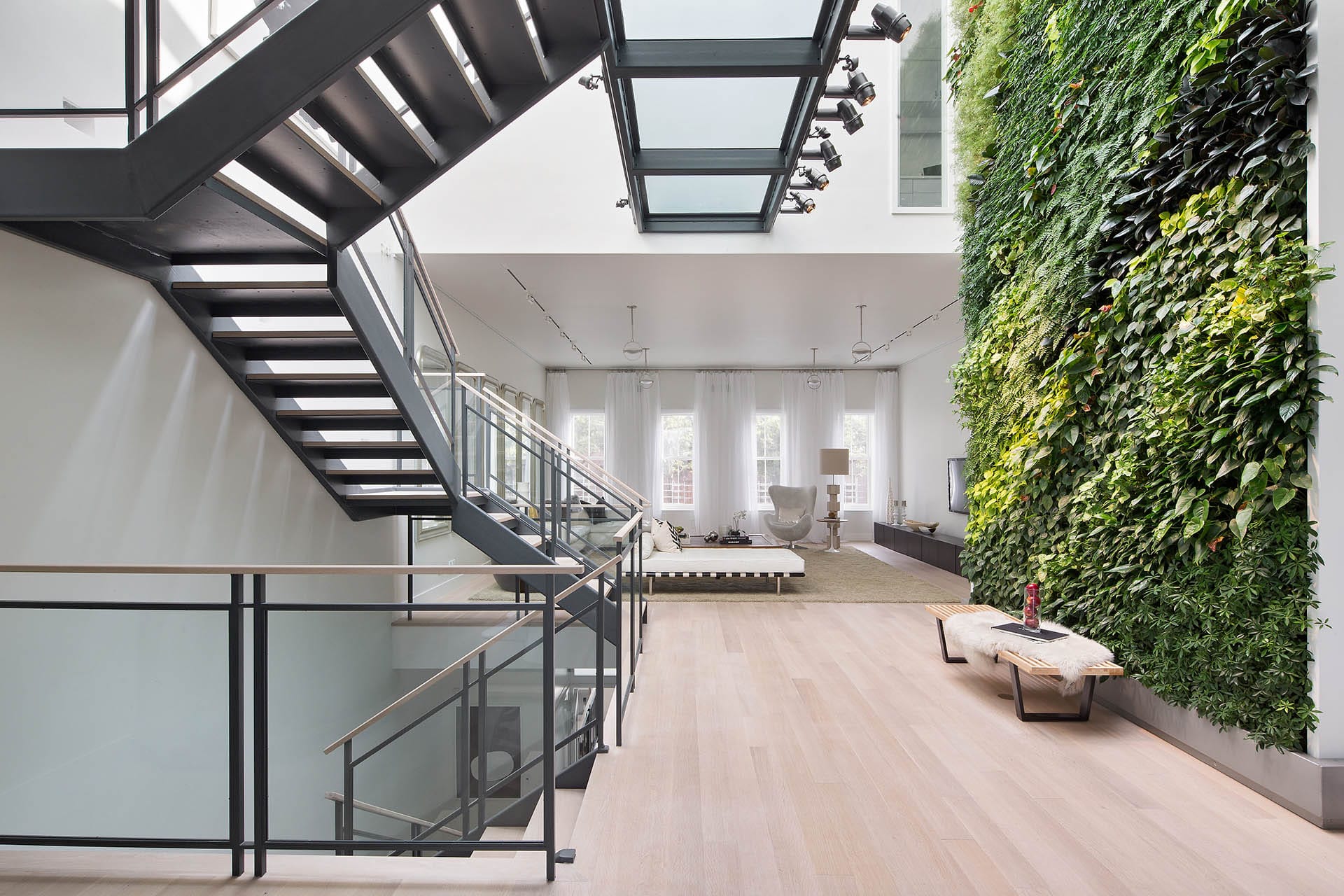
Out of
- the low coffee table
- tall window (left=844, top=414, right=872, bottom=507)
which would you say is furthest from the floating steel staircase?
tall window (left=844, top=414, right=872, bottom=507)

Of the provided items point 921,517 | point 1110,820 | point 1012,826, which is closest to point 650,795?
point 1012,826

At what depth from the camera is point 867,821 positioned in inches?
102

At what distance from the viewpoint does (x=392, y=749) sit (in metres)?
2.87

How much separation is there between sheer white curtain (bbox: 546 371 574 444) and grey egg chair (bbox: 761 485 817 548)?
384cm

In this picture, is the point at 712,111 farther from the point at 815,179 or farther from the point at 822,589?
the point at 822,589

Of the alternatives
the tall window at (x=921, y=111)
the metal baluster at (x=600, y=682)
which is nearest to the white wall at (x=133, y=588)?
the metal baluster at (x=600, y=682)

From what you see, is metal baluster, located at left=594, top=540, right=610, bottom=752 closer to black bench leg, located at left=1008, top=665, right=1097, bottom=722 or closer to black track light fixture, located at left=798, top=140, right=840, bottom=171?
black bench leg, located at left=1008, top=665, right=1097, bottom=722

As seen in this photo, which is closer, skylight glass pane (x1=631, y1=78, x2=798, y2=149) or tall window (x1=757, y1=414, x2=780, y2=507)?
skylight glass pane (x1=631, y1=78, x2=798, y2=149)

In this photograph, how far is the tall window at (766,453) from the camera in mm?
13305

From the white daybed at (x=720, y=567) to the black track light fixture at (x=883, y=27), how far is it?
495 centimetres

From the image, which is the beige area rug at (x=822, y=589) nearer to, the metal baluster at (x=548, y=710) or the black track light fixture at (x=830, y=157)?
the black track light fixture at (x=830, y=157)

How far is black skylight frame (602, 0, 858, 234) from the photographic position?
3434mm

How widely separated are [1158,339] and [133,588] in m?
4.75

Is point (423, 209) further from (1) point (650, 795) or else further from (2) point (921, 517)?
→ (2) point (921, 517)
